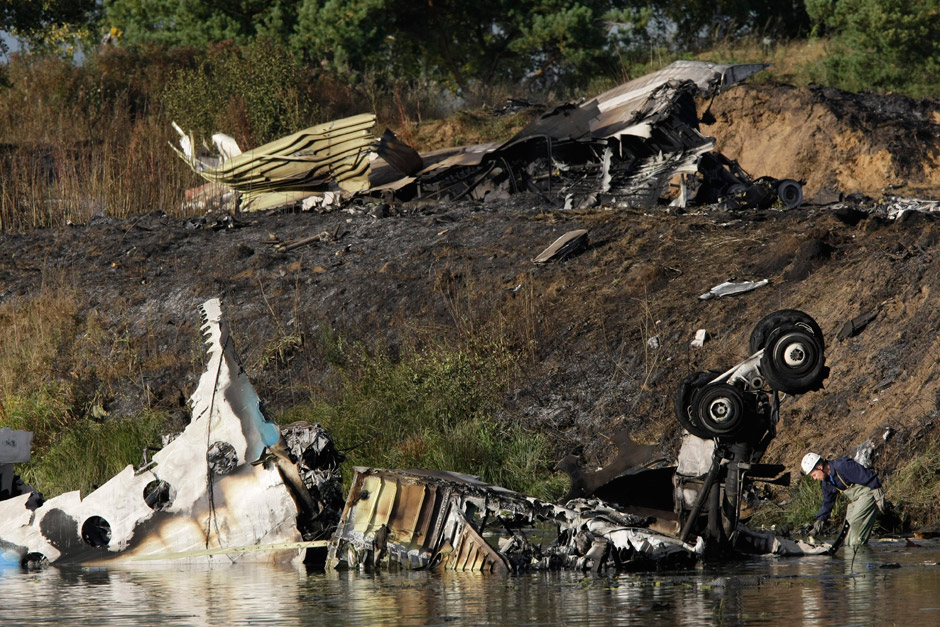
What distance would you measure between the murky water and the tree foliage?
18.0 metres

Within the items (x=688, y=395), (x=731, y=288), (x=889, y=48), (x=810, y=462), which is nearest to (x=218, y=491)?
(x=688, y=395)

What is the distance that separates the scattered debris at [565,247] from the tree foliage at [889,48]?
12277 mm

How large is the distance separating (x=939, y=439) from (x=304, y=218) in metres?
10.1

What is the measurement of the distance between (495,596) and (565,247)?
8.24m

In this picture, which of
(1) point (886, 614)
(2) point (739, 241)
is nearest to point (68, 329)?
(2) point (739, 241)

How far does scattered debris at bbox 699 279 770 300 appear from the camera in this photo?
494 inches

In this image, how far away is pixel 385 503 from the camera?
285 inches

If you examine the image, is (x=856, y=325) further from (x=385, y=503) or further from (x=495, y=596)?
(x=495, y=596)

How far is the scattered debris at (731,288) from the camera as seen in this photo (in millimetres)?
12547

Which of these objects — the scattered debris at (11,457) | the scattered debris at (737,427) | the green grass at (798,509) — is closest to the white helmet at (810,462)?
the scattered debris at (737,427)

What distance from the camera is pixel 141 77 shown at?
2602cm

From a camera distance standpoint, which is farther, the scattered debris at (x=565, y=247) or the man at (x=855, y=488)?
the scattered debris at (x=565, y=247)

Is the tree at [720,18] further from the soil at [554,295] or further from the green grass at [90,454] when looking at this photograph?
the green grass at [90,454]

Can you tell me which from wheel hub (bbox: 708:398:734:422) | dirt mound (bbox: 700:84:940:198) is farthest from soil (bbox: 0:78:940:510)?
dirt mound (bbox: 700:84:940:198)
